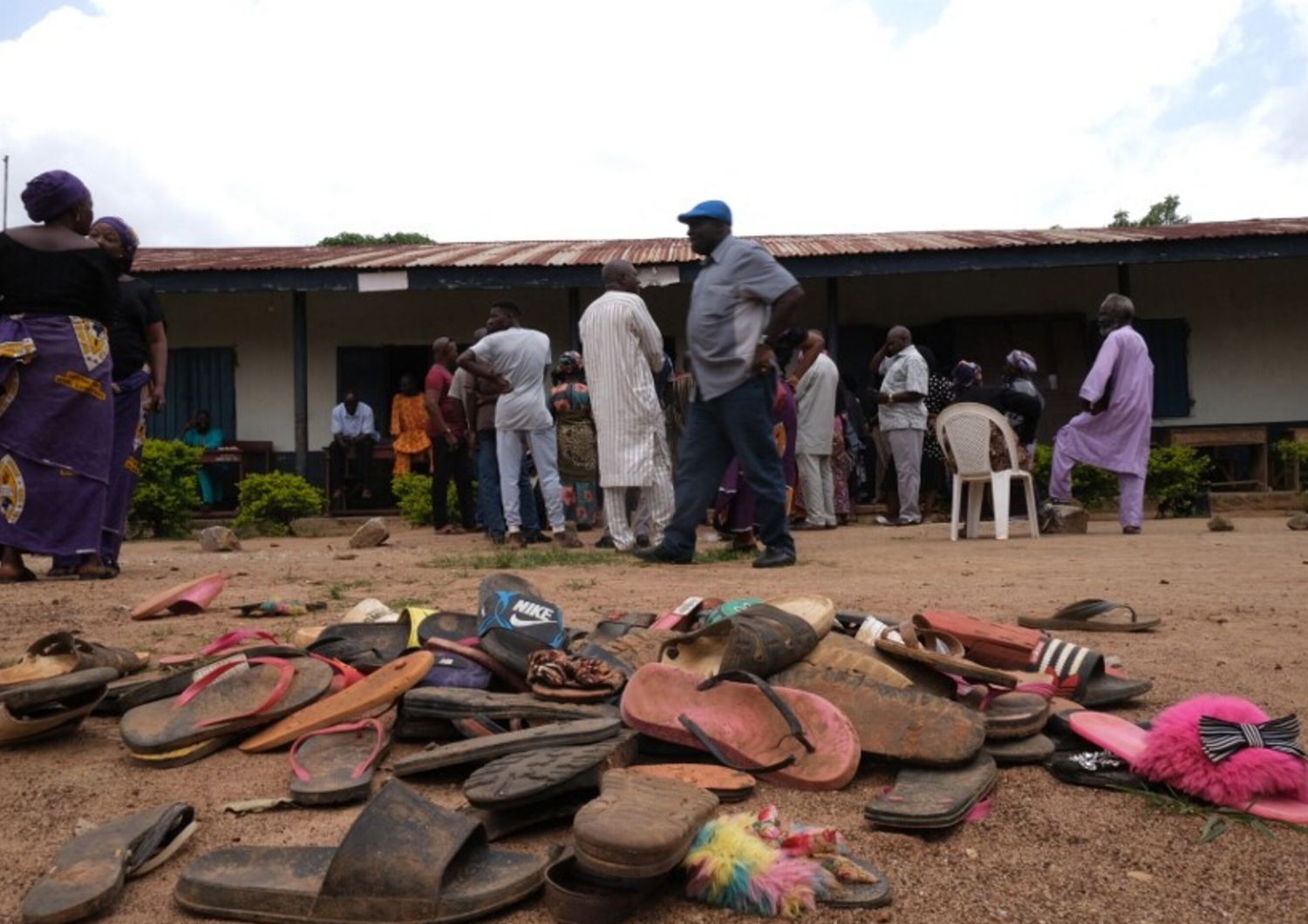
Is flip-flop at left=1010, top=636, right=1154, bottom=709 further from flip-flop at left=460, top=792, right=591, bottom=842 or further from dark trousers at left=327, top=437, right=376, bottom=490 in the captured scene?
dark trousers at left=327, top=437, right=376, bottom=490

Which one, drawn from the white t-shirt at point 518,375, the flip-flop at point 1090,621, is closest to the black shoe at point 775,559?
the flip-flop at point 1090,621

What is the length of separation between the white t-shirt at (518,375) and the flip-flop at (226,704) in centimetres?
479

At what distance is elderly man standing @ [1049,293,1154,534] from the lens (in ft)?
25.8

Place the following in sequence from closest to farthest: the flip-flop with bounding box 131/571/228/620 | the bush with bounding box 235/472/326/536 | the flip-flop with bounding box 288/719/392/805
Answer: the flip-flop with bounding box 288/719/392/805 → the flip-flop with bounding box 131/571/228/620 → the bush with bounding box 235/472/326/536

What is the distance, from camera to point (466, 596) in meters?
4.36

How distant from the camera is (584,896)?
147 cm

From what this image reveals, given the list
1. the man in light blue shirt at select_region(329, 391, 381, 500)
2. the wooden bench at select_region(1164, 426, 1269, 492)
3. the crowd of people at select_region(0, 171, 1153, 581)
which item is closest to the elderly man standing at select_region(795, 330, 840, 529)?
the crowd of people at select_region(0, 171, 1153, 581)

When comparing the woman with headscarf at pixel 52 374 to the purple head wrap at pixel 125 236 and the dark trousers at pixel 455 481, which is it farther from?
the dark trousers at pixel 455 481

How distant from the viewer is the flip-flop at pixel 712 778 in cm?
190

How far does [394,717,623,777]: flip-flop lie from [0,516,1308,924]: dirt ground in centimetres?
6

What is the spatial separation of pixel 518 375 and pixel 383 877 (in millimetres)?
5789

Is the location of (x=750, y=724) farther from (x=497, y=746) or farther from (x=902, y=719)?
(x=497, y=746)

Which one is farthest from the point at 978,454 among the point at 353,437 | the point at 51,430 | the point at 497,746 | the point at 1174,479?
the point at 353,437

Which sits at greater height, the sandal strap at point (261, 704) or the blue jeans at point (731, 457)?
the blue jeans at point (731, 457)
